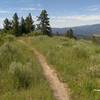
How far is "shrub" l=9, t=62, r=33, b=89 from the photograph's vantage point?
37.2 feet

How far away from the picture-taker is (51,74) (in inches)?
569

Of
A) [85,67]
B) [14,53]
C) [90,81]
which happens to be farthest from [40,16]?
[90,81]

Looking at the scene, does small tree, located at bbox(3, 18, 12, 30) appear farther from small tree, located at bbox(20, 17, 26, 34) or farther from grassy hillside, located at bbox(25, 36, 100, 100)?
grassy hillside, located at bbox(25, 36, 100, 100)

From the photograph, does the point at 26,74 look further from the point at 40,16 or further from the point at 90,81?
the point at 40,16

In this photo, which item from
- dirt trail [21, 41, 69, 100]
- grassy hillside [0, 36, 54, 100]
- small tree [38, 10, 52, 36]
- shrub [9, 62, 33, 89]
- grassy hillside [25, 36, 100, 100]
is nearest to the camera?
grassy hillside [0, 36, 54, 100]

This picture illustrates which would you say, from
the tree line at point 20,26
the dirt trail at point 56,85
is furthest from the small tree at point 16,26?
the dirt trail at point 56,85

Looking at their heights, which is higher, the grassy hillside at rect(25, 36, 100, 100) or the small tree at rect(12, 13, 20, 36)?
the small tree at rect(12, 13, 20, 36)

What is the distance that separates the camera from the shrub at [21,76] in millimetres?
11323

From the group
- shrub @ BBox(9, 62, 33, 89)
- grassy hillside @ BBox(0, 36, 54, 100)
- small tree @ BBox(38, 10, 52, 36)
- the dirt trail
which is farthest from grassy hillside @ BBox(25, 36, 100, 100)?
small tree @ BBox(38, 10, 52, 36)

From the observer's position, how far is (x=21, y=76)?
11781 mm

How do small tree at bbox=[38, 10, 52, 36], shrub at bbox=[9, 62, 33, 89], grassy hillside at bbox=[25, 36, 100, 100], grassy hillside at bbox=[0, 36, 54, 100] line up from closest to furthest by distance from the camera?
1. grassy hillside at bbox=[0, 36, 54, 100]
2. grassy hillside at bbox=[25, 36, 100, 100]
3. shrub at bbox=[9, 62, 33, 89]
4. small tree at bbox=[38, 10, 52, 36]

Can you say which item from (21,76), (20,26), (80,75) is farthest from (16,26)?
(21,76)

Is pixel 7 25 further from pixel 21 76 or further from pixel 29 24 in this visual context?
pixel 21 76

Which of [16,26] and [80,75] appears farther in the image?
[16,26]
